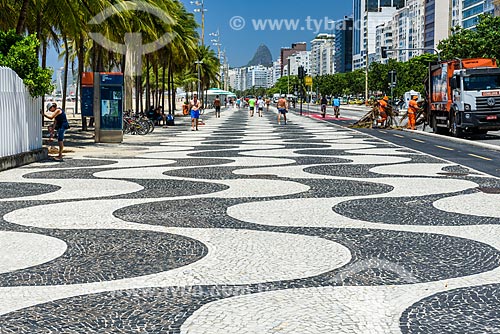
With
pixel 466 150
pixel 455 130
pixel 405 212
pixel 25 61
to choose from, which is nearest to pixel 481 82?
pixel 455 130

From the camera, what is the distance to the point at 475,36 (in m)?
51.5

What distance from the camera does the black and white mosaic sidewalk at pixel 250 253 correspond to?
527cm

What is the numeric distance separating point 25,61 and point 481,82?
17.6 meters

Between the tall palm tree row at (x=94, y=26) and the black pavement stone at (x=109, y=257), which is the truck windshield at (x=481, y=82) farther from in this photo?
the black pavement stone at (x=109, y=257)

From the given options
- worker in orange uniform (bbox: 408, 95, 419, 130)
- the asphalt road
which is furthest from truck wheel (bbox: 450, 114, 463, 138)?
worker in orange uniform (bbox: 408, 95, 419, 130)

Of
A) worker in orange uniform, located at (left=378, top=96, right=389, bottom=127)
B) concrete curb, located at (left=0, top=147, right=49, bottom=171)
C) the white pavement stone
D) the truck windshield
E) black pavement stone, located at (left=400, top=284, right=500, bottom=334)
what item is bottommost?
black pavement stone, located at (left=400, top=284, right=500, bottom=334)

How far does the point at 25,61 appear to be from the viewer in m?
17.6

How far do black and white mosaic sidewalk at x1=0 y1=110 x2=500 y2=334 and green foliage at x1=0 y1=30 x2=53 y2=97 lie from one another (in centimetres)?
392

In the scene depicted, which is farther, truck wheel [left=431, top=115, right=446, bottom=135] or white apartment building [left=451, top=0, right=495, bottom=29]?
white apartment building [left=451, top=0, right=495, bottom=29]

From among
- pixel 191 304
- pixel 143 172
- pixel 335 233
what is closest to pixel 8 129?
pixel 143 172

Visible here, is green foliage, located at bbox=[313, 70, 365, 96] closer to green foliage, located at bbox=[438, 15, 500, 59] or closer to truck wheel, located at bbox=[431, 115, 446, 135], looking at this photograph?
green foliage, located at bbox=[438, 15, 500, 59]

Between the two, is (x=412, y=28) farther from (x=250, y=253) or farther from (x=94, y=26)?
(x=250, y=253)

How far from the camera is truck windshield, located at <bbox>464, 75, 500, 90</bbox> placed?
93.3 feet

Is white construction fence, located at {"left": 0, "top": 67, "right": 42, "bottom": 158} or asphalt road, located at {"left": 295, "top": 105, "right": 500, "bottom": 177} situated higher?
white construction fence, located at {"left": 0, "top": 67, "right": 42, "bottom": 158}
